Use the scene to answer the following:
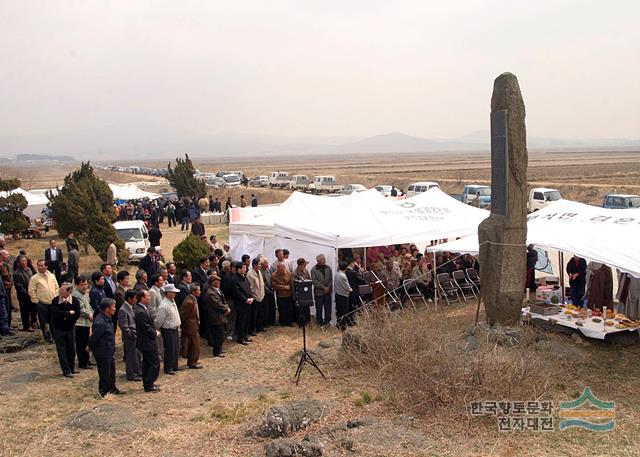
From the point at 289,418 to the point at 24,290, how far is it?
730 cm

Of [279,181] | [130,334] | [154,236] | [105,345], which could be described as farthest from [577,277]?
[279,181]

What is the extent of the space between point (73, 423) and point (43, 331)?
4317mm

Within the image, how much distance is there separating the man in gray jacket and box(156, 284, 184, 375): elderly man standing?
0.41 m

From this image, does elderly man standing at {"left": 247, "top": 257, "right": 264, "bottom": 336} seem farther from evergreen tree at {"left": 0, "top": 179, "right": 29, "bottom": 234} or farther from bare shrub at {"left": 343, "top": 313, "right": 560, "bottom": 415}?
evergreen tree at {"left": 0, "top": 179, "right": 29, "bottom": 234}

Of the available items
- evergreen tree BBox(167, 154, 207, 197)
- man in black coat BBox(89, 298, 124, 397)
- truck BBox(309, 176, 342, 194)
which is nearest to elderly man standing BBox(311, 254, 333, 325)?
man in black coat BBox(89, 298, 124, 397)

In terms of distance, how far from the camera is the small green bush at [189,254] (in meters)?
14.8

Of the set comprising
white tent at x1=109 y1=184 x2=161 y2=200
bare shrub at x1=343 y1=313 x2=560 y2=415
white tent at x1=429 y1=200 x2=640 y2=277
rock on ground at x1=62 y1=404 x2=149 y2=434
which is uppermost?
white tent at x1=429 y1=200 x2=640 y2=277

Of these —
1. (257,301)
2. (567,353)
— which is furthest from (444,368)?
(257,301)

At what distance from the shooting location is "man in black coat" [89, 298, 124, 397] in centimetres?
803

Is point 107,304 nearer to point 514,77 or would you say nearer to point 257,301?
point 257,301

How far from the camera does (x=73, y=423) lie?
7.37 metres

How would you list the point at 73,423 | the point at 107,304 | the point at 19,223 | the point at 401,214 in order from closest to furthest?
the point at 73,423 → the point at 107,304 → the point at 401,214 → the point at 19,223

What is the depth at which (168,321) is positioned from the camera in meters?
8.92

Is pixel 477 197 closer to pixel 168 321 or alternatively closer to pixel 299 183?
pixel 299 183
